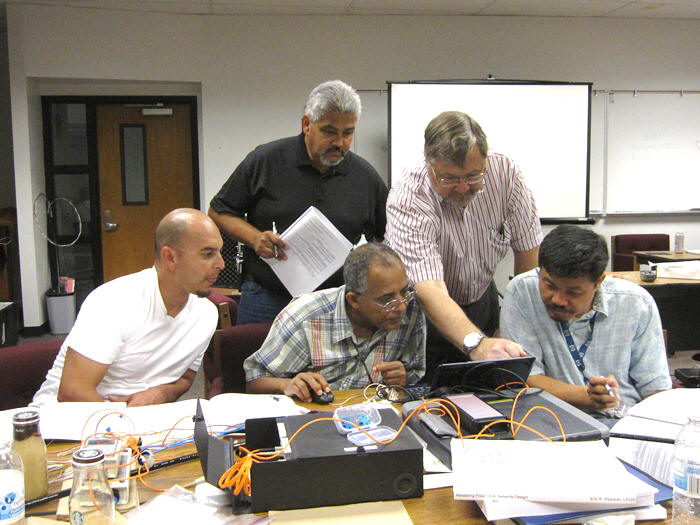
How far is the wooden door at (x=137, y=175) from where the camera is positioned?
19.6 ft

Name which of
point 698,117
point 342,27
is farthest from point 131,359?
point 698,117

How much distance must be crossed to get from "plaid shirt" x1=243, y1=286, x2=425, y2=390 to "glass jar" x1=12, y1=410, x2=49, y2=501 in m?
0.86

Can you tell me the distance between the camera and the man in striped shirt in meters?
1.85

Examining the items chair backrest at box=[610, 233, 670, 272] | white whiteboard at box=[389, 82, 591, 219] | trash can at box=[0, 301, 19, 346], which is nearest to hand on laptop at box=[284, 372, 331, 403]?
trash can at box=[0, 301, 19, 346]

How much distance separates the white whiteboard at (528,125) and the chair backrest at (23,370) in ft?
14.0

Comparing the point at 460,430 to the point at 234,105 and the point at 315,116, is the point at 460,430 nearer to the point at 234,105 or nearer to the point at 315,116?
the point at 315,116

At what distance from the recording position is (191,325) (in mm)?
2135

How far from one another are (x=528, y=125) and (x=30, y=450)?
565 centimetres

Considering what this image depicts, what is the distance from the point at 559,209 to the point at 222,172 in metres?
3.42

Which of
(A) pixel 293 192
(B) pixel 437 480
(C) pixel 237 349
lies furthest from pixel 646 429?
(A) pixel 293 192

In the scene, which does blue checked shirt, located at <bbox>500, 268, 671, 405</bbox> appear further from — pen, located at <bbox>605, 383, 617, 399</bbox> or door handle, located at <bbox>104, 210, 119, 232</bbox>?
door handle, located at <bbox>104, 210, 119, 232</bbox>

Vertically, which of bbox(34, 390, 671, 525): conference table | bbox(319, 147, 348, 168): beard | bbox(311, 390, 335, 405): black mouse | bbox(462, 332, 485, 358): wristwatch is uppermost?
bbox(319, 147, 348, 168): beard

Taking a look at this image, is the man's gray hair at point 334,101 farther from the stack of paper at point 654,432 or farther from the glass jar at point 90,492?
the glass jar at point 90,492

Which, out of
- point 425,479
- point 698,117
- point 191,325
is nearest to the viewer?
point 425,479
